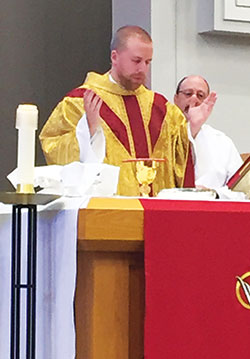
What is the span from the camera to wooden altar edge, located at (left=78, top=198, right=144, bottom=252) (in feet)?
5.27

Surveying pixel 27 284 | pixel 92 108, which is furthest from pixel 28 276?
pixel 92 108

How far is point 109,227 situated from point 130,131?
2.19m

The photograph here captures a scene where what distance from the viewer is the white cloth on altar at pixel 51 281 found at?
1.63 m

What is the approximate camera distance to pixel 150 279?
160 cm

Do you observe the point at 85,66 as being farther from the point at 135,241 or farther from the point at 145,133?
the point at 135,241

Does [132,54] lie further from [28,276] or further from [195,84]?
[28,276]

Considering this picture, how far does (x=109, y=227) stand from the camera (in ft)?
5.28

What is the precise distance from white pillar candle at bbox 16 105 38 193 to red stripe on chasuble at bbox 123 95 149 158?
2083mm

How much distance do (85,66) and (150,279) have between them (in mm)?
5198

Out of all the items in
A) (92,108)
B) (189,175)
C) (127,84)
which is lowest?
(189,175)

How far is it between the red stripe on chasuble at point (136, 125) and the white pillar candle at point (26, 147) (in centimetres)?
208

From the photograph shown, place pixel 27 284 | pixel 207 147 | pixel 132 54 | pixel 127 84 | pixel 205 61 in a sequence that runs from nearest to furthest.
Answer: pixel 27 284 → pixel 132 54 → pixel 127 84 → pixel 207 147 → pixel 205 61

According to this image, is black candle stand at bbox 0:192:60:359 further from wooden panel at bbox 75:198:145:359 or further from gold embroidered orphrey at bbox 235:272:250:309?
gold embroidered orphrey at bbox 235:272:250:309

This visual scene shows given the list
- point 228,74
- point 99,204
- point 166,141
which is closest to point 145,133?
point 166,141
